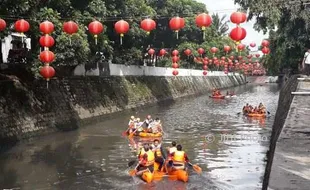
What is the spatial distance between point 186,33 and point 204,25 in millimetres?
34337

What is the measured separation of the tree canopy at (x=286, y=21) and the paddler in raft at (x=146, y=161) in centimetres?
1574

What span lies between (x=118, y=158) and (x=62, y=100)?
8.67 m

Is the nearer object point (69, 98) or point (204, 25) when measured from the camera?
point (204, 25)

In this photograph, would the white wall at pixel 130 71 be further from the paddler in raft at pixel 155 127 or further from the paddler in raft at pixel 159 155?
the paddler in raft at pixel 159 155

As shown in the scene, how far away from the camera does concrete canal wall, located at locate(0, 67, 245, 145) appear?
18562 mm

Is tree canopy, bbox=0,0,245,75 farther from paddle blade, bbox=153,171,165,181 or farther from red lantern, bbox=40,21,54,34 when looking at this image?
paddle blade, bbox=153,171,165,181

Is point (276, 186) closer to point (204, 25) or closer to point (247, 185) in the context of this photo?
point (247, 185)

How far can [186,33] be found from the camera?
1934 inches

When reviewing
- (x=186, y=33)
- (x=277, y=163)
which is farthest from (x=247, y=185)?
(x=186, y=33)

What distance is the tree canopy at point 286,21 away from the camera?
2539 centimetres

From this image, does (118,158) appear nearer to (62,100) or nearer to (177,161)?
(177,161)

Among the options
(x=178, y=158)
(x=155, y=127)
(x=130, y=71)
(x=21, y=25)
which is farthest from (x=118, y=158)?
(x=130, y=71)

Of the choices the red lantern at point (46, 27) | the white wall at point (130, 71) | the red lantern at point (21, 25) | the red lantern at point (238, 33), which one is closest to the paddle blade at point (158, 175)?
the red lantern at point (238, 33)

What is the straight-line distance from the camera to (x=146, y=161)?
12.8m
